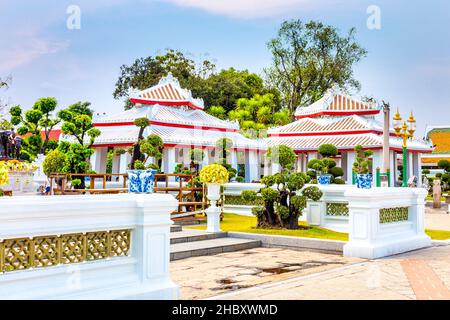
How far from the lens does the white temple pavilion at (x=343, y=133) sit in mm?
27500

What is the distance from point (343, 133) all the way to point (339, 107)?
2.11 m

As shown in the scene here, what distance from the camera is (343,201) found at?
12.0 metres

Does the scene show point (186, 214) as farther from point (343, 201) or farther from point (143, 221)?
point (143, 221)

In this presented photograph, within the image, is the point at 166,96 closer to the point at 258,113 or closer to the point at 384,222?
the point at 258,113

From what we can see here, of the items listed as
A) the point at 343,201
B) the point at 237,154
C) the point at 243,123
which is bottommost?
the point at 343,201

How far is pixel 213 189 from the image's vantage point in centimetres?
1152

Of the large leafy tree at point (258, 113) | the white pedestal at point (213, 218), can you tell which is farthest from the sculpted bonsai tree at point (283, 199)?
the large leafy tree at point (258, 113)

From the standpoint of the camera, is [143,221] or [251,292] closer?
[143,221]

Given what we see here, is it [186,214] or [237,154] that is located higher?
[237,154]

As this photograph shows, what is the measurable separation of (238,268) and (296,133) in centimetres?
2224

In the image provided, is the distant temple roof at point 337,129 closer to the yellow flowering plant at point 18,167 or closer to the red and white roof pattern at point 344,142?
the red and white roof pattern at point 344,142

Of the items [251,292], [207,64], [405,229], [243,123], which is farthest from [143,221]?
[207,64]
